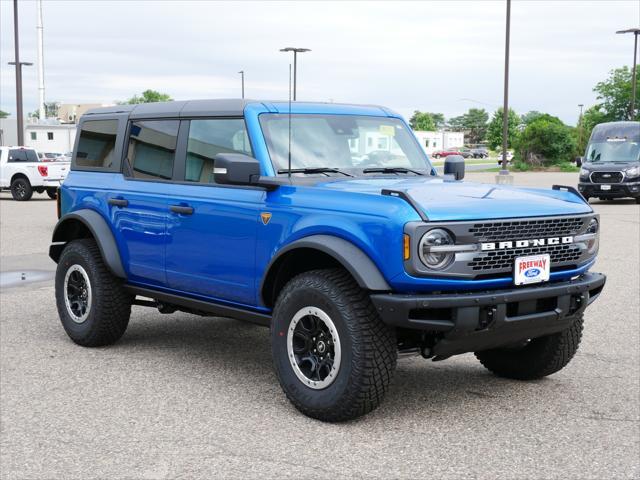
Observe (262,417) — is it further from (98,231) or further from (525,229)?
(98,231)

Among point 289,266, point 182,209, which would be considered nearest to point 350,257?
point 289,266

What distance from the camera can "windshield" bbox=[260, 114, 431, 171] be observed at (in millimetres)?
5922

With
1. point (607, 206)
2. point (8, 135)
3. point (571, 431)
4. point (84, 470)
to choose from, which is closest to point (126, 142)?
point (84, 470)

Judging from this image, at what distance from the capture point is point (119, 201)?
6.77m

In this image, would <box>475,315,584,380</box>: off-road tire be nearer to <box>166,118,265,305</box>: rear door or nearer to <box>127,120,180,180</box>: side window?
<box>166,118,265,305</box>: rear door

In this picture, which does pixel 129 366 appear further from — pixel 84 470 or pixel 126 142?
pixel 84 470

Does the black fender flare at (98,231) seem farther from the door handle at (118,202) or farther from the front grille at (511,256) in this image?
the front grille at (511,256)

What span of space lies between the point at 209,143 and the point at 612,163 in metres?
22.3

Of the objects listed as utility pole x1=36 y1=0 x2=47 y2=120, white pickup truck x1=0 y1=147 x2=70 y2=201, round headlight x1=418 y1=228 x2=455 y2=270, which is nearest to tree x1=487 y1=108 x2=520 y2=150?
utility pole x1=36 y1=0 x2=47 y2=120

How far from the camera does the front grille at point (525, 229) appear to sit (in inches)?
191

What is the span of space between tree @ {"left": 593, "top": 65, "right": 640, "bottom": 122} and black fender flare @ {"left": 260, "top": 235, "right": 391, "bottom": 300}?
77962 mm

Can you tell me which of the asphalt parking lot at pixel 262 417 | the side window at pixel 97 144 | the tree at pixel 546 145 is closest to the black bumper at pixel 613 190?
the asphalt parking lot at pixel 262 417

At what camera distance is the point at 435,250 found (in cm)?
469

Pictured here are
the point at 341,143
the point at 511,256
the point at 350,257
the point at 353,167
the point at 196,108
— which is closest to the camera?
the point at 350,257
